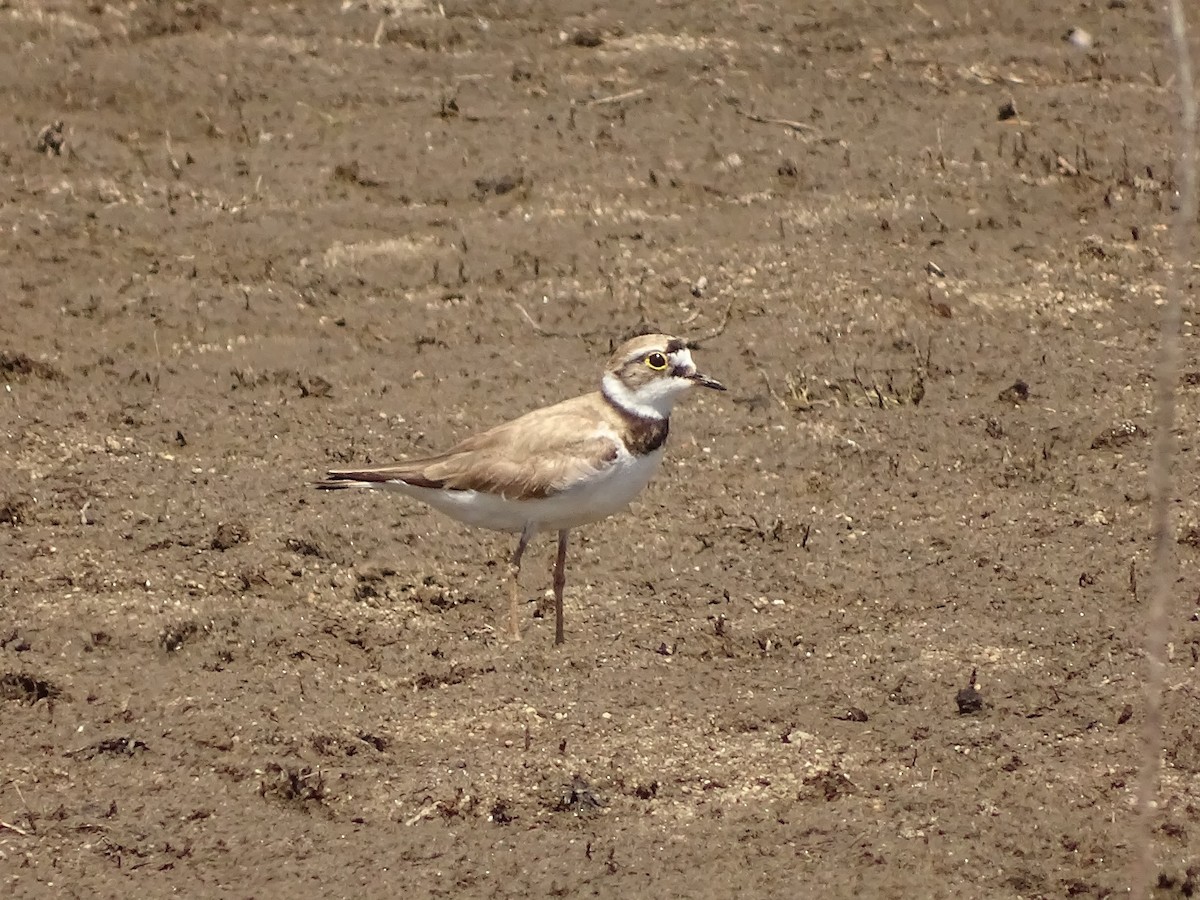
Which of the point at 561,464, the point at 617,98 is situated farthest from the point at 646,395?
the point at 617,98

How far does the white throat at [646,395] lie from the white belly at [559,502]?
172 mm

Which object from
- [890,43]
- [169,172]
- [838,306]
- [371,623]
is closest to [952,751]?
[371,623]

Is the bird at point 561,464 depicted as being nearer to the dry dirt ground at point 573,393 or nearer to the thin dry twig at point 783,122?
the dry dirt ground at point 573,393

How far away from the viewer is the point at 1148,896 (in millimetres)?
4535

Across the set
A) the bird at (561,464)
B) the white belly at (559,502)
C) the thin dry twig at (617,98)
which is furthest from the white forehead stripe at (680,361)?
the thin dry twig at (617,98)

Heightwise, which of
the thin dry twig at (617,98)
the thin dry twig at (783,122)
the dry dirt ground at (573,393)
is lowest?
the dry dirt ground at (573,393)

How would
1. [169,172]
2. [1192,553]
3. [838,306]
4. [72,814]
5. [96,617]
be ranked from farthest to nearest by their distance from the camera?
[169,172] → [838,306] → [1192,553] → [96,617] → [72,814]

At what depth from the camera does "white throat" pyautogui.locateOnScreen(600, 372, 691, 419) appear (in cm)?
621

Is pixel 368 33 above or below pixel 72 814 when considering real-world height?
above

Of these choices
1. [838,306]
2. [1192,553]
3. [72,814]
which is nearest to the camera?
[72,814]

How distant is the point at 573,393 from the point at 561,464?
5.54 feet

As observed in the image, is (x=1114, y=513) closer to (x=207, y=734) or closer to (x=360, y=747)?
(x=360, y=747)

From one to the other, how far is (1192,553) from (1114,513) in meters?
0.41

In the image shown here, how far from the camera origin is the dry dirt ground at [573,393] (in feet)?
16.3
